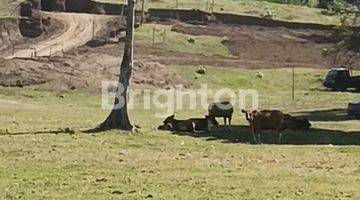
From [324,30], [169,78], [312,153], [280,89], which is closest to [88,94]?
[169,78]

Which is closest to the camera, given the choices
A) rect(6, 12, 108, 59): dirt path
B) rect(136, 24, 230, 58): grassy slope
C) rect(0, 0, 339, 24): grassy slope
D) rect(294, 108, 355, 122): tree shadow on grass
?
rect(294, 108, 355, 122): tree shadow on grass

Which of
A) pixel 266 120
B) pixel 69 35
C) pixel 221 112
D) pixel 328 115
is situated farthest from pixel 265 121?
pixel 69 35

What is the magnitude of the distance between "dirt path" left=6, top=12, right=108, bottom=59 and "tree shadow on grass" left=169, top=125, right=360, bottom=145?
38044 millimetres

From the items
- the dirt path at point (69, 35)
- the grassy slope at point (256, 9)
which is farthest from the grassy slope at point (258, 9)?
the dirt path at point (69, 35)

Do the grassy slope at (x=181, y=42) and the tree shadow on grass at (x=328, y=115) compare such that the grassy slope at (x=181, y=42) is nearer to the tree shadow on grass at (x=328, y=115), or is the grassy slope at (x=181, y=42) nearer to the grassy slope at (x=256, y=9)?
the grassy slope at (x=256, y=9)

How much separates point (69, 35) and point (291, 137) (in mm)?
54348

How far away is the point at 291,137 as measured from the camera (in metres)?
28.9

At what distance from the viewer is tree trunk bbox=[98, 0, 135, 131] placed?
28.2 meters

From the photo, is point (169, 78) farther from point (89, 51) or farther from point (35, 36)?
point (35, 36)

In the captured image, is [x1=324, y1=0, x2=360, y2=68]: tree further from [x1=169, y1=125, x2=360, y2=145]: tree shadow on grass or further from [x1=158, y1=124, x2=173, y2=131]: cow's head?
[x1=158, y1=124, x2=173, y2=131]: cow's head

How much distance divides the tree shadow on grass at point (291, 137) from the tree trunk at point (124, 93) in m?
2.28

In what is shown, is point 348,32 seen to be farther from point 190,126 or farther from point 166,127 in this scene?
point 166,127

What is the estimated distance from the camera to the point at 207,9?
102 m

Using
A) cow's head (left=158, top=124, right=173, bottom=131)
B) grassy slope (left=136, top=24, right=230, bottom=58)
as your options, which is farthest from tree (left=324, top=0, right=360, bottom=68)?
grassy slope (left=136, top=24, right=230, bottom=58)
